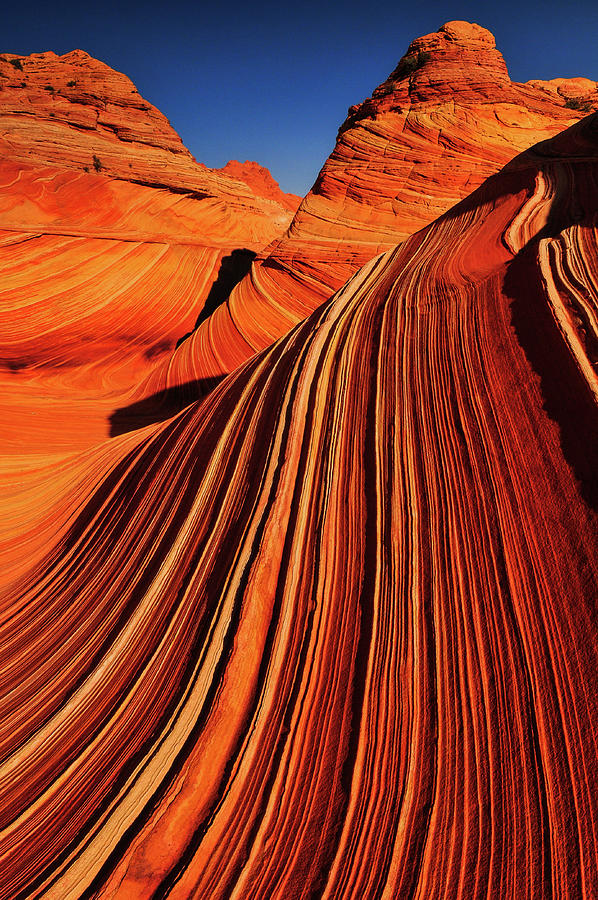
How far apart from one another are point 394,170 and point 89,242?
7.85 metres

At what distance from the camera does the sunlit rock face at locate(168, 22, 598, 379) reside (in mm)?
9055

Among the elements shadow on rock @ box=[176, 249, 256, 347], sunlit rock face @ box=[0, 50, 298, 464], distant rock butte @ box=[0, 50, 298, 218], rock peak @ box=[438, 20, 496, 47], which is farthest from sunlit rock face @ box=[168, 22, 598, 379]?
distant rock butte @ box=[0, 50, 298, 218]

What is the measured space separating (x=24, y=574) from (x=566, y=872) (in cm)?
379

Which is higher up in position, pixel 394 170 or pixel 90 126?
pixel 90 126

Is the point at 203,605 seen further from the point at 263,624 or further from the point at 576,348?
the point at 576,348

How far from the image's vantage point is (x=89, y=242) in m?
10.6

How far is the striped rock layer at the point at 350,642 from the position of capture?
60.1 inches

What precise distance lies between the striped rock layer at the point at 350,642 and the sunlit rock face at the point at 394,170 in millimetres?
5779

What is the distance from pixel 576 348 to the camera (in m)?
2.40

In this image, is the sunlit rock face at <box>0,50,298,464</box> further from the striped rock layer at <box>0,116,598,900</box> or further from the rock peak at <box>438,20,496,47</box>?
the rock peak at <box>438,20,496,47</box>

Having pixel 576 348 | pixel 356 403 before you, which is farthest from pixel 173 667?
pixel 576 348

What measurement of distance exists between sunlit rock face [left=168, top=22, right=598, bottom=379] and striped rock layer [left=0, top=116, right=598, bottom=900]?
5.78 m

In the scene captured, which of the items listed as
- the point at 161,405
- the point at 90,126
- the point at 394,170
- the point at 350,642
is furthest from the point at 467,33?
the point at 350,642

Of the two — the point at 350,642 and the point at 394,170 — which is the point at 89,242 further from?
the point at 350,642
